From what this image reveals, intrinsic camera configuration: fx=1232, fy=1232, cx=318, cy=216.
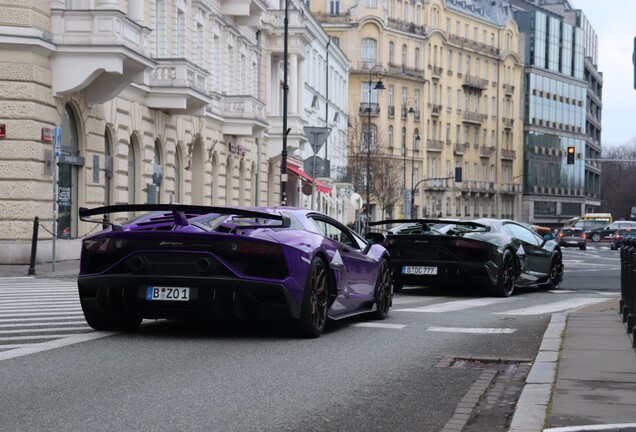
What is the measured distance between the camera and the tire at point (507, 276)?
61.9 feet

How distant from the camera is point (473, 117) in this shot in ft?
429

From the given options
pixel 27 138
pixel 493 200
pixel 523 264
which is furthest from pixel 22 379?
pixel 493 200

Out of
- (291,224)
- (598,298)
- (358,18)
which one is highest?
(358,18)

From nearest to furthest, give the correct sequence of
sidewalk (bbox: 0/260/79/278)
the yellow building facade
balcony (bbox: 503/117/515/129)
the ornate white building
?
sidewalk (bbox: 0/260/79/278) → the ornate white building → the yellow building facade → balcony (bbox: 503/117/515/129)

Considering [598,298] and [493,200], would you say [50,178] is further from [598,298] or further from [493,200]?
[493,200]

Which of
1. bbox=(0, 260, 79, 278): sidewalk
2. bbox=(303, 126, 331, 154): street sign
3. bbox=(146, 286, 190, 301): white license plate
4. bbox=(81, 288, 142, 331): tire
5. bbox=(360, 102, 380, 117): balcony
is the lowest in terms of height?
bbox=(0, 260, 79, 278): sidewalk

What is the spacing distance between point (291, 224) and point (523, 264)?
32.1 ft

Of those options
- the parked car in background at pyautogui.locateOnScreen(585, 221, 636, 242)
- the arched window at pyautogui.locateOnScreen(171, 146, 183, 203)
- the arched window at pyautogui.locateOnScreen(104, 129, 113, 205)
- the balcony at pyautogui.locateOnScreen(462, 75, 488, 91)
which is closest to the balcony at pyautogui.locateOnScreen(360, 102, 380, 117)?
the balcony at pyautogui.locateOnScreen(462, 75, 488, 91)

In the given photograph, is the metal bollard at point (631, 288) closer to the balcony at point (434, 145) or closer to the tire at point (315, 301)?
the tire at point (315, 301)

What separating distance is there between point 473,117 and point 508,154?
10.2 metres

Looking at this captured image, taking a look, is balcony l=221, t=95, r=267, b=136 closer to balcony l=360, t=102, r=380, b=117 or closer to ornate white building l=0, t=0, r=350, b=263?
ornate white building l=0, t=0, r=350, b=263

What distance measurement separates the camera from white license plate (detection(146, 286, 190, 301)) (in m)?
10.4

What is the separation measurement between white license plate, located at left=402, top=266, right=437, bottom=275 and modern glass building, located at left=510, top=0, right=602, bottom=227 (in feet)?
405

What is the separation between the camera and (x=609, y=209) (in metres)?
192
